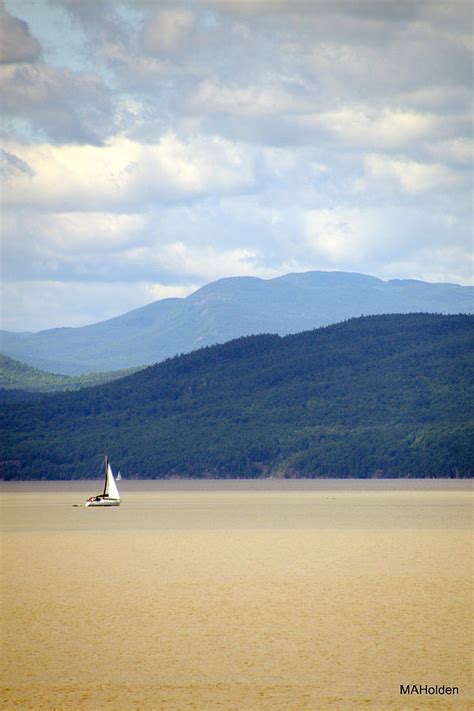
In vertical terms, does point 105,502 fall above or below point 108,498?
below

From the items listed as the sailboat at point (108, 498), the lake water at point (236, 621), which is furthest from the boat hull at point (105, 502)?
the lake water at point (236, 621)

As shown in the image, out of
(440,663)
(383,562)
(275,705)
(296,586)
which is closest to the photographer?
(275,705)

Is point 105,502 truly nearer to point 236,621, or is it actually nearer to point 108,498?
point 108,498

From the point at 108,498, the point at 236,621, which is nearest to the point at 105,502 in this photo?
the point at 108,498

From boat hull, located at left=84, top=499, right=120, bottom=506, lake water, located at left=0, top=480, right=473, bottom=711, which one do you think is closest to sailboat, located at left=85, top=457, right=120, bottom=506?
boat hull, located at left=84, top=499, right=120, bottom=506

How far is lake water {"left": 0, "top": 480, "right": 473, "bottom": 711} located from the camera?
25.3 metres

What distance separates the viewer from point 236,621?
32781 millimetres

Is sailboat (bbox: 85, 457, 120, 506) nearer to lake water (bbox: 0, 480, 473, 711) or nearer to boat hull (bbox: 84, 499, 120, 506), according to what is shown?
boat hull (bbox: 84, 499, 120, 506)

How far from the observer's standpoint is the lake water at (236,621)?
82.9ft

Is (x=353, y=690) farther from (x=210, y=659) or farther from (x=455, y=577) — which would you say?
(x=455, y=577)

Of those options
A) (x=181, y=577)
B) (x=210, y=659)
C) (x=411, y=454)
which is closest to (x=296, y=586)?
(x=181, y=577)

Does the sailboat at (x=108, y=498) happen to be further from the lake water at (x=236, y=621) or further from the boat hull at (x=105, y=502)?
the lake water at (x=236, y=621)

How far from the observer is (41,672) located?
27062mm

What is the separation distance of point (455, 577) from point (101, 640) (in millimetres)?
14059
